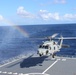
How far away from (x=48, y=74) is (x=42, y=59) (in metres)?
13.8

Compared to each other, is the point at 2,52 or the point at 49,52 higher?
the point at 49,52

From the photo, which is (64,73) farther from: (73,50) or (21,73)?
(73,50)

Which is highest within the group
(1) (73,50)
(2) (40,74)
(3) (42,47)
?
(3) (42,47)

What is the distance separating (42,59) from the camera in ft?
147

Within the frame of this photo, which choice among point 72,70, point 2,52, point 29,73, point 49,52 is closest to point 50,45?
point 49,52

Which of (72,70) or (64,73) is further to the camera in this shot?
(72,70)

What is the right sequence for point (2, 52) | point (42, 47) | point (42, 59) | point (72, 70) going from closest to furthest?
point (72, 70)
point (42, 47)
point (42, 59)
point (2, 52)

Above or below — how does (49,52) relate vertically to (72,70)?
above

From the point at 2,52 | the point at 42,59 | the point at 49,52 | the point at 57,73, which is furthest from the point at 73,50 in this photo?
the point at 57,73

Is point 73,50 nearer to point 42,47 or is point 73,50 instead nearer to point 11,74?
point 42,47

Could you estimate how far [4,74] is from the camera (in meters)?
30.6

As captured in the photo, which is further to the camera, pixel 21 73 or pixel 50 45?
pixel 50 45

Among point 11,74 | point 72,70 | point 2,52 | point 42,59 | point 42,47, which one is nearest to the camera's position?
point 11,74

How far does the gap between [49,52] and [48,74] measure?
25.0ft
